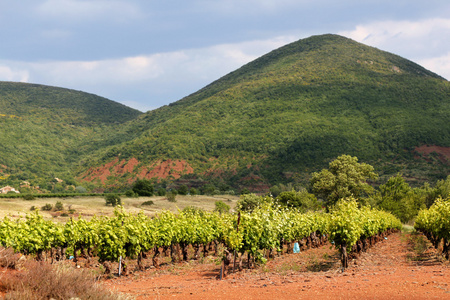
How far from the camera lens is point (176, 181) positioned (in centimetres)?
10419

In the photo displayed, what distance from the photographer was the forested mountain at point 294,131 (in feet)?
333

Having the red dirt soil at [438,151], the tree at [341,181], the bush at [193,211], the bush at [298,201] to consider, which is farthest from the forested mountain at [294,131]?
the bush at [193,211]

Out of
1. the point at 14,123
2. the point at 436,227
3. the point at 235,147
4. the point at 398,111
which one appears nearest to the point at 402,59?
the point at 398,111

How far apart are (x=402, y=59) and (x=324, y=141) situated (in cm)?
8125

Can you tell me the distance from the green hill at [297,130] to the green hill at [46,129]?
11141mm

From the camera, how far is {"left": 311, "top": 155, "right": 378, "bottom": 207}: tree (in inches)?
2051

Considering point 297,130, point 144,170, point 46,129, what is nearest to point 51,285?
point 144,170

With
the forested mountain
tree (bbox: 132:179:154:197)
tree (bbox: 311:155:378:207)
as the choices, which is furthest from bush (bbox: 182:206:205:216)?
the forested mountain

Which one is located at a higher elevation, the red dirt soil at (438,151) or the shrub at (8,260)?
the red dirt soil at (438,151)

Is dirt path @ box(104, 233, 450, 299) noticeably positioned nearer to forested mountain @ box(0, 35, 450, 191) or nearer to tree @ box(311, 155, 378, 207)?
tree @ box(311, 155, 378, 207)

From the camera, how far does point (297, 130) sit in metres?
115

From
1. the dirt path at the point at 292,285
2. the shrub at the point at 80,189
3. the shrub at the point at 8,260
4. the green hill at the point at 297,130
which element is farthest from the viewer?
the green hill at the point at 297,130

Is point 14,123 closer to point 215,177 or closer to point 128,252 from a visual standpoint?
point 215,177

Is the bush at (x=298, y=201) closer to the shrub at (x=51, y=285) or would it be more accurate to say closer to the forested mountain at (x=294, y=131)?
the forested mountain at (x=294, y=131)
